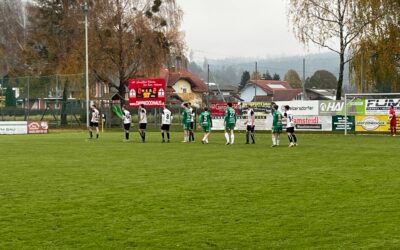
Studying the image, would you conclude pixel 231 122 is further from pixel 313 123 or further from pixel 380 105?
pixel 313 123

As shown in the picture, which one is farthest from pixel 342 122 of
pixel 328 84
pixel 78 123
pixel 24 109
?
pixel 328 84

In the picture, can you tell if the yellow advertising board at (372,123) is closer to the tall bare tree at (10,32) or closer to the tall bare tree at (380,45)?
the tall bare tree at (380,45)

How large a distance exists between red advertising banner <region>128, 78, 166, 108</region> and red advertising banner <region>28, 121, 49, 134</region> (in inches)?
312

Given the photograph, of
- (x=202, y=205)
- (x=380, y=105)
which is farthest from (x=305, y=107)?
(x=202, y=205)

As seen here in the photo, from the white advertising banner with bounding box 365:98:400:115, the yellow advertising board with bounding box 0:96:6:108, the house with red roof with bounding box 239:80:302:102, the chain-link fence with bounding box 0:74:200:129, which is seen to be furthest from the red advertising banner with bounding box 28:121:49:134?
the house with red roof with bounding box 239:80:302:102

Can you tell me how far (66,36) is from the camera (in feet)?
197

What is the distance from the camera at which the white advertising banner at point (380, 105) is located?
3867cm

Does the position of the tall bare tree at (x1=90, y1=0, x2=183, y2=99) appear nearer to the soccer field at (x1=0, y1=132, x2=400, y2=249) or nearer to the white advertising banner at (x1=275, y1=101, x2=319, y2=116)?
the white advertising banner at (x1=275, y1=101, x2=319, y2=116)

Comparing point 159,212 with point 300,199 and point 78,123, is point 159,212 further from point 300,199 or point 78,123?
point 78,123

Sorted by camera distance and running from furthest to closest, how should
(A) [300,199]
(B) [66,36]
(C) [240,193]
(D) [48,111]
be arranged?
(B) [66,36]
(D) [48,111]
(C) [240,193]
(A) [300,199]

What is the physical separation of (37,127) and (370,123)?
85.6ft

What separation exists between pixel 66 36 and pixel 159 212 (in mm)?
52411

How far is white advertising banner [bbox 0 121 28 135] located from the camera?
48562 millimetres

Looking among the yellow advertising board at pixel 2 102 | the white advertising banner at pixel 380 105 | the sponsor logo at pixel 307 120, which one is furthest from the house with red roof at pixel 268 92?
the white advertising banner at pixel 380 105
